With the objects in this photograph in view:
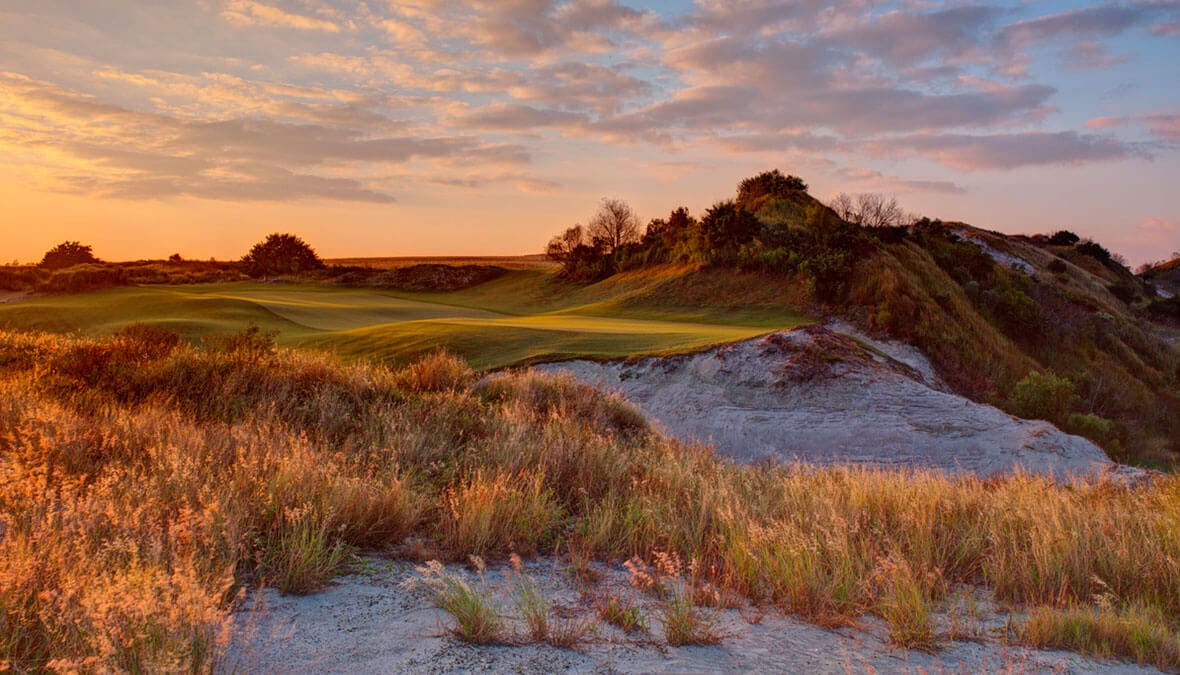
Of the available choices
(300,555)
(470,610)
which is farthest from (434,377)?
(470,610)

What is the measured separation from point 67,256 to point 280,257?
49.6 ft

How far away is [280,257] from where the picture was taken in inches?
2534

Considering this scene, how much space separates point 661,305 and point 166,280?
3640cm

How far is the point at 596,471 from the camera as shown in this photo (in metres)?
8.63

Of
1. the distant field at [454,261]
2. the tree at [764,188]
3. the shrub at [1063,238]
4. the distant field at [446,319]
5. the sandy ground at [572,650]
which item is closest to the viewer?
the sandy ground at [572,650]

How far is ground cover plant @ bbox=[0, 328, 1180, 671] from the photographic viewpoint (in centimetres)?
411

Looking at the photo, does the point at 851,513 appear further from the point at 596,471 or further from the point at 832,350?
the point at 832,350

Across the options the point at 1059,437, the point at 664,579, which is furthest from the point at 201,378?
the point at 1059,437

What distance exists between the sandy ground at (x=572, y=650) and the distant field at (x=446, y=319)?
15381mm

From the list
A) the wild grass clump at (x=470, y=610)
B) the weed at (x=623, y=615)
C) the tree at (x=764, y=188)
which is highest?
the tree at (x=764, y=188)

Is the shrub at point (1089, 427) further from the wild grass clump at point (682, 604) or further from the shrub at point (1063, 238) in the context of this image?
the shrub at point (1063, 238)

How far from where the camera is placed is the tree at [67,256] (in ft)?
185

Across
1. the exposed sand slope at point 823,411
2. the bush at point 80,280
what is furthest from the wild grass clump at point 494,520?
the bush at point 80,280

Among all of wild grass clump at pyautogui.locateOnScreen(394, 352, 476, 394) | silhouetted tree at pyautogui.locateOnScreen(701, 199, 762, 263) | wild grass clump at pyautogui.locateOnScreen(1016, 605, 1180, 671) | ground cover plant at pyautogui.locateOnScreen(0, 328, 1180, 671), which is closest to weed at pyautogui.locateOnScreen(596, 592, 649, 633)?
ground cover plant at pyautogui.locateOnScreen(0, 328, 1180, 671)
